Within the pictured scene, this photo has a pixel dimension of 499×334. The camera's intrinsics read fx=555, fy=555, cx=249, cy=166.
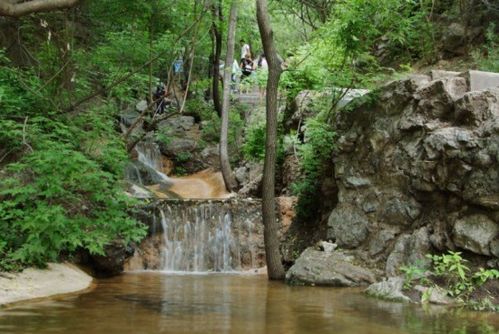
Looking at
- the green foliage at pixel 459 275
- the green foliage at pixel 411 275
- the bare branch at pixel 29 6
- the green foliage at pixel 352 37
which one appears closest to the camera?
the bare branch at pixel 29 6

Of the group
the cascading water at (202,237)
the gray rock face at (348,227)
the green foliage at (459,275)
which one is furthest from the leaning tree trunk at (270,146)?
the green foliage at (459,275)

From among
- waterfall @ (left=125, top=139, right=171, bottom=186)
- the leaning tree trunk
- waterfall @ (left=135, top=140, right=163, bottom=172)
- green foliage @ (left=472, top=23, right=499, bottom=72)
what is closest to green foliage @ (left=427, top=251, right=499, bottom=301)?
the leaning tree trunk

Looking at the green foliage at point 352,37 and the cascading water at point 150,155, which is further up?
the green foliage at point 352,37

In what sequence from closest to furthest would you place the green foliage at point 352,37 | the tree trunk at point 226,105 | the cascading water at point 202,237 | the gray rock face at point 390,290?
1. the gray rock face at point 390,290
2. the green foliage at point 352,37
3. the cascading water at point 202,237
4. the tree trunk at point 226,105

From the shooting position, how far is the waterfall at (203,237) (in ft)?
42.2

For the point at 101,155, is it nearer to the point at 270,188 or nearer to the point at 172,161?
the point at 270,188

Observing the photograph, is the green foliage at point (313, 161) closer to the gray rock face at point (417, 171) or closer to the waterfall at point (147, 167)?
the gray rock face at point (417, 171)

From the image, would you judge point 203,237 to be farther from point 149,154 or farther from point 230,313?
point 149,154

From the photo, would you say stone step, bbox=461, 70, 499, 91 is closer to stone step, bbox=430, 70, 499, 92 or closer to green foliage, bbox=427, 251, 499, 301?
stone step, bbox=430, 70, 499, 92

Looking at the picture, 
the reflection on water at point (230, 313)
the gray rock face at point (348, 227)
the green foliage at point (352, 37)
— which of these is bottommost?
the reflection on water at point (230, 313)

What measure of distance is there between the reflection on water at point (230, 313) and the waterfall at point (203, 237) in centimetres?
299

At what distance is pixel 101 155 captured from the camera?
10742 millimetres

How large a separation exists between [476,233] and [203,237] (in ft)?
20.6

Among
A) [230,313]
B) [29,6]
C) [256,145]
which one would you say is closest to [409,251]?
[230,313]
